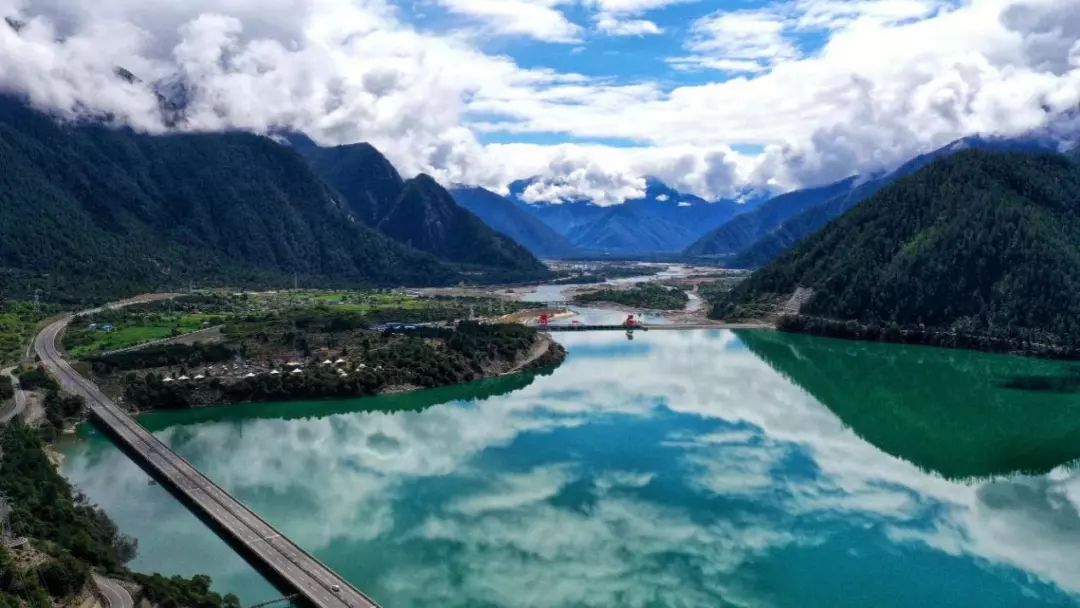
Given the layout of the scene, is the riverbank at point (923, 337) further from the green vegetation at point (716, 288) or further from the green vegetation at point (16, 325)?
the green vegetation at point (16, 325)

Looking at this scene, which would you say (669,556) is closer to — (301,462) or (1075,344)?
(301,462)

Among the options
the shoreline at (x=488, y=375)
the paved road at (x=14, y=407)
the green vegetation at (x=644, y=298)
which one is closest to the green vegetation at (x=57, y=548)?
the paved road at (x=14, y=407)

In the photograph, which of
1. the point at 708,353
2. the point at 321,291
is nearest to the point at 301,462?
the point at 708,353

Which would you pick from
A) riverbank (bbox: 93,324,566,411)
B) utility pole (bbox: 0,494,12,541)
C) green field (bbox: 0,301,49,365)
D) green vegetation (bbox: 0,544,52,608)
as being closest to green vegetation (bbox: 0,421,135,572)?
utility pole (bbox: 0,494,12,541)

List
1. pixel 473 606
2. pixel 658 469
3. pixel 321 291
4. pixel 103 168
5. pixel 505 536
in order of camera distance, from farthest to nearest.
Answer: pixel 103 168 → pixel 321 291 → pixel 658 469 → pixel 505 536 → pixel 473 606

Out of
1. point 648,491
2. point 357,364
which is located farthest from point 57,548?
point 357,364

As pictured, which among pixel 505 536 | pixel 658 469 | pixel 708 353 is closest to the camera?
pixel 505 536
